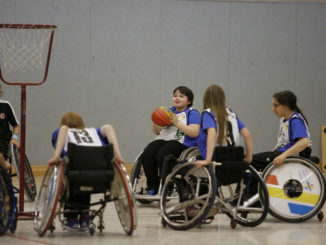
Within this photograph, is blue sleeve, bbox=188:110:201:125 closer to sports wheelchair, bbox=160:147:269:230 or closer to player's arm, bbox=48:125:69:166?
sports wheelchair, bbox=160:147:269:230

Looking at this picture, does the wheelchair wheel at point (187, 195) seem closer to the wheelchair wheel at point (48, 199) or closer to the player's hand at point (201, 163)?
the player's hand at point (201, 163)

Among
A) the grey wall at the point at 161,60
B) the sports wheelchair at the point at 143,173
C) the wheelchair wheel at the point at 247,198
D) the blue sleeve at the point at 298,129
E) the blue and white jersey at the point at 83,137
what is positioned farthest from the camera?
the grey wall at the point at 161,60

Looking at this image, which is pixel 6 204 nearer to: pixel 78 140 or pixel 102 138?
pixel 78 140

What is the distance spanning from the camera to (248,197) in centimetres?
579

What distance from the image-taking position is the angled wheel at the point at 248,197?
17.3 ft

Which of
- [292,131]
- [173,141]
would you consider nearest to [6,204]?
[173,141]

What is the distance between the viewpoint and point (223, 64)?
10.8 m

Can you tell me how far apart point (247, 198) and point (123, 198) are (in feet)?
4.67

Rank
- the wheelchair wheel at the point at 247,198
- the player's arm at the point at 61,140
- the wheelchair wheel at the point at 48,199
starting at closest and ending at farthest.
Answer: the wheelchair wheel at the point at 48,199
the player's arm at the point at 61,140
the wheelchair wheel at the point at 247,198

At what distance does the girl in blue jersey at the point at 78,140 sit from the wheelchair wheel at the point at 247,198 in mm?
1084

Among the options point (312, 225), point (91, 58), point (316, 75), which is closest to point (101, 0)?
point (91, 58)

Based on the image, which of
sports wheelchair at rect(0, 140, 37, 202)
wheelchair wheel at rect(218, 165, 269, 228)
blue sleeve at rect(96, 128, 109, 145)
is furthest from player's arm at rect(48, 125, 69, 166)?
sports wheelchair at rect(0, 140, 37, 202)

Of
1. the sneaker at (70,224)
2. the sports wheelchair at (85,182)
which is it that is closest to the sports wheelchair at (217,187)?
the sports wheelchair at (85,182)

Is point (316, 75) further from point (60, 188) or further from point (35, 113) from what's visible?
point (60, 188)
